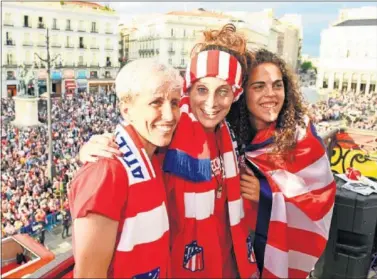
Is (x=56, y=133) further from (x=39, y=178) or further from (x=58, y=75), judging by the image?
(x=58, y=75)

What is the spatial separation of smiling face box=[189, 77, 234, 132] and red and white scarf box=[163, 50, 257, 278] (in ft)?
0.08

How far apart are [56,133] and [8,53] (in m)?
18.6

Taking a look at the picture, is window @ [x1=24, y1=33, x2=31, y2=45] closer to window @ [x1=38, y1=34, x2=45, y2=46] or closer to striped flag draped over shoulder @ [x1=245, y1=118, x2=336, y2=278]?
window @ [x1=38, y1=34, x2=45, y2=46]

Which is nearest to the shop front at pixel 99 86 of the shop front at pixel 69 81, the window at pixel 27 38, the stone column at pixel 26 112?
the shop front at pixel 69 81

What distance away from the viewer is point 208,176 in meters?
1.59

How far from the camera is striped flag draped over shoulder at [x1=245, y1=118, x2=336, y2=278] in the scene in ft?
6.30

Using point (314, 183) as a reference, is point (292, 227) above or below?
below

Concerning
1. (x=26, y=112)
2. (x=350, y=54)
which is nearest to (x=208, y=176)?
(x=26, y=112)

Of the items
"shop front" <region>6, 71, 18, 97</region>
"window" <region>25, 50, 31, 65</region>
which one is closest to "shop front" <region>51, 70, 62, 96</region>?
"window" <region>25, 50, 31, 65</region>

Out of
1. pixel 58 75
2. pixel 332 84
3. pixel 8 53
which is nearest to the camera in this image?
pixel 8 53

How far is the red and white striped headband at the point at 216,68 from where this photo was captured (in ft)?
5.45

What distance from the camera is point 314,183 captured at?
76.7 inches

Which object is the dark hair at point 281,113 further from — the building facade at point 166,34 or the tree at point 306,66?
the tree at point 306,66

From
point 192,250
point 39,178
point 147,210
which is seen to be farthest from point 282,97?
point 39,178
